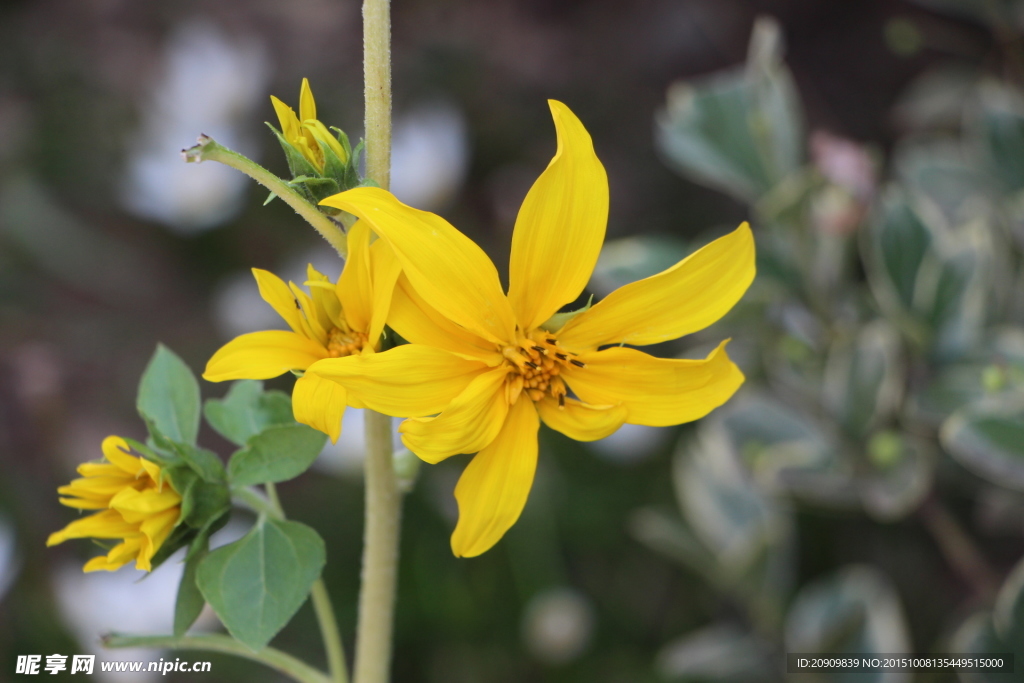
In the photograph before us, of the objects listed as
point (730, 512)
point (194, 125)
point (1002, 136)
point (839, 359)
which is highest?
point (194, 125)

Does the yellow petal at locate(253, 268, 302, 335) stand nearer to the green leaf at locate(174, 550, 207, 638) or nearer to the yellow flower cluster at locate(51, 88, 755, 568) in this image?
the yellow flower cluster at locate(51, 88, 755, 568)

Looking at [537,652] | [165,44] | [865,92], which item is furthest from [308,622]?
[865,92]

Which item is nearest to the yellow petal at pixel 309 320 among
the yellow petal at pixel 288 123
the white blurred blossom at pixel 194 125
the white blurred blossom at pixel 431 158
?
the yellow petal at pixel 288 123

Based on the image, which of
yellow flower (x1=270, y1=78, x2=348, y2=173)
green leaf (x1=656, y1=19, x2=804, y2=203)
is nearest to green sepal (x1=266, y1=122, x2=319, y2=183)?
yellow flower (x1=270, y1=78, x2=348, y2=173)

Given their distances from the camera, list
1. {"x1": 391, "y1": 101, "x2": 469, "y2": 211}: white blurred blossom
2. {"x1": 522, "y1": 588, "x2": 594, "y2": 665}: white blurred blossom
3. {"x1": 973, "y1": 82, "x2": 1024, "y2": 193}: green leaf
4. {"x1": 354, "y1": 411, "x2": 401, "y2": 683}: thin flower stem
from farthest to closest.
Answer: {"x1": 391, "y1": 101, "x2": 469, "y2": 211}: white blurred blossom → {"x1": 522, "y1": 588, "x2": 594, "y2": 665}: white blurred blossom → {"x1": 973, "y1": 82, "x2": 1024, "y2": 193}: green leaf → {"x1": 354, "y1": 411, "x2": 401, "y2": 683}: thin flower stem

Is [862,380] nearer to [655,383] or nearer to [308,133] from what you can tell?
[655,383]

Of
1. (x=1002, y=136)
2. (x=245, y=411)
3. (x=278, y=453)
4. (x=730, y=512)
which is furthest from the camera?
(x=730, y=512)

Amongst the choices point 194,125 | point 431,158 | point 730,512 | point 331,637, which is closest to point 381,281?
point 331,637
